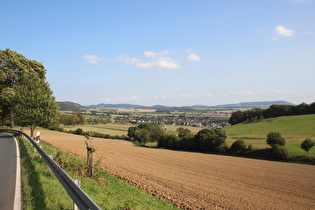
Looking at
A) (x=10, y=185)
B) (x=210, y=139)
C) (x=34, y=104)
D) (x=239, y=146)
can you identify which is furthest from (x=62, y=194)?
(x=210, y=139)

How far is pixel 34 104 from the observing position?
86.1 feet

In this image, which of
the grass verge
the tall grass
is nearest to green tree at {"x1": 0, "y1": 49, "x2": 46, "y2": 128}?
the grass verge

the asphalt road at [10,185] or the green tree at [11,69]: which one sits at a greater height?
the green tree at [11,69]

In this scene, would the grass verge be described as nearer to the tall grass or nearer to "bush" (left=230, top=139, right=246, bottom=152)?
the tall grass

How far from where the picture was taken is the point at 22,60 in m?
35.4

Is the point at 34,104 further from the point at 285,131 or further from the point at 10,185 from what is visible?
the point at 285,131

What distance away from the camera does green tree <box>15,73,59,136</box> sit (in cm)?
2570

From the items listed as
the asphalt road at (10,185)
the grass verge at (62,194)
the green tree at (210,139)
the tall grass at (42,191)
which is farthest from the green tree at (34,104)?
the green tree at (210,139)

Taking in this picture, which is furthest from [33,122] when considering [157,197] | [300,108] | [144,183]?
[300,108]

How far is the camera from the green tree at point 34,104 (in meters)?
25.7

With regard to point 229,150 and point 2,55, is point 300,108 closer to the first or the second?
point 229,150

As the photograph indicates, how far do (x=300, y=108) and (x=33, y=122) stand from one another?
91.6m

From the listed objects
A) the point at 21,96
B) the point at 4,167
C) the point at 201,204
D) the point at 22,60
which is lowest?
the point at 201,204

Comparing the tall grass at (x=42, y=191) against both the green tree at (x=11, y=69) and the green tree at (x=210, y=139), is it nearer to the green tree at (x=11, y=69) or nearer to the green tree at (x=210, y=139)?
the green tree at (x=11, y=69)
